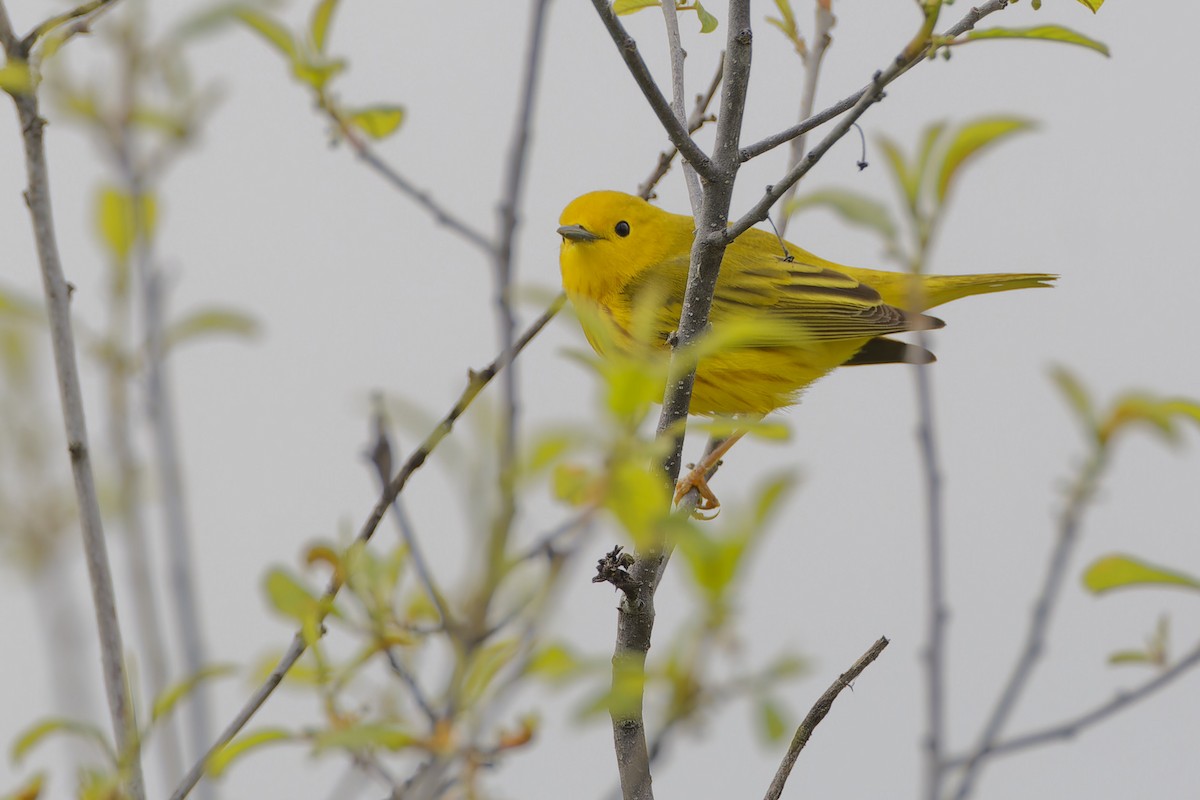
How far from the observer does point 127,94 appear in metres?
1.77

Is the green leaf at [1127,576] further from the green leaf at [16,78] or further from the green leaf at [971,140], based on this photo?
the green leaf at [16,78]

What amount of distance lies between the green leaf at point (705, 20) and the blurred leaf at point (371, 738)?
122cm

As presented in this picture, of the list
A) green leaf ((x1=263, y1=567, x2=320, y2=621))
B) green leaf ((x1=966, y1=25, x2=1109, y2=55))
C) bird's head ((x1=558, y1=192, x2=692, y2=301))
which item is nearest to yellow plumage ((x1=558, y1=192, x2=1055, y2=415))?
bird's head ((x1=558, y1=192, x2=692, y2=301))

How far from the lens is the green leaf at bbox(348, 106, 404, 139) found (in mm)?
1896

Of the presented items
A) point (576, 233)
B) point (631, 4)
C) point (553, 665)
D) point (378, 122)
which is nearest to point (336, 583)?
point (553, 665)

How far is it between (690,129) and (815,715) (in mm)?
1183

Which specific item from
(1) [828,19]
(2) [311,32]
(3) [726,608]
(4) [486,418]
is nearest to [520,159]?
(4) [486,418]

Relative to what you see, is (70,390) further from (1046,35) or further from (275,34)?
(1046,35)

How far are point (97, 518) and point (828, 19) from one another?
172 centimetres

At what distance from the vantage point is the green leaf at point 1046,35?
145 centimetres

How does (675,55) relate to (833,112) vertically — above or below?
above

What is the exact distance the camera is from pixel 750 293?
382cm

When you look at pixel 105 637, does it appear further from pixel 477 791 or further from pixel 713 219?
pixel 713 219

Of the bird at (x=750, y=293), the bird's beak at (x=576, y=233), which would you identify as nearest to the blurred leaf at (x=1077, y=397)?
the bird at (x=750, y=293)
